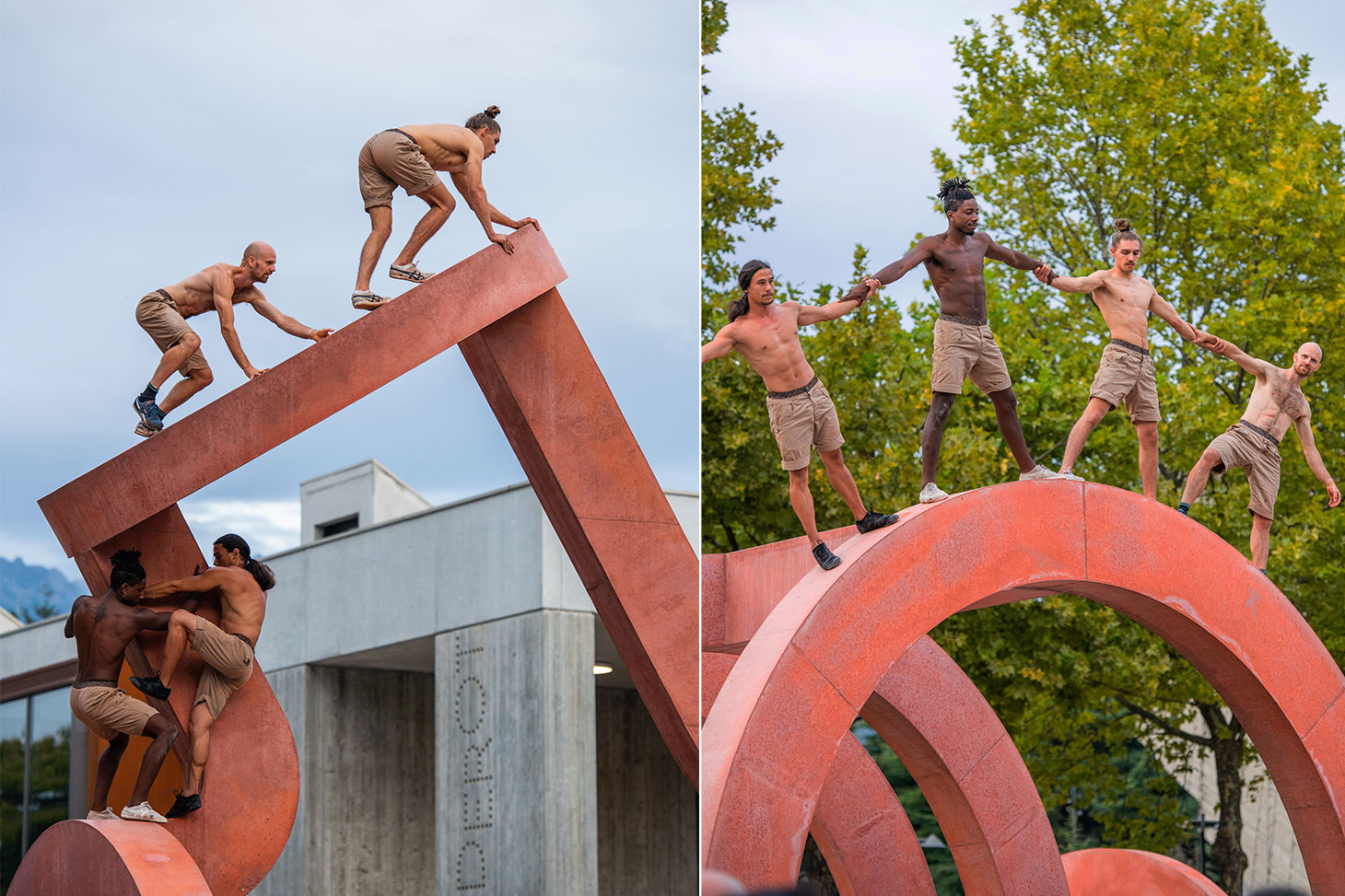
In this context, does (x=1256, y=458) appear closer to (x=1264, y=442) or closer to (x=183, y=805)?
(x=1264, y=442)

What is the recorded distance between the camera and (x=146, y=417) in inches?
274

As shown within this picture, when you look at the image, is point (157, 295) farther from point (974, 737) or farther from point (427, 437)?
point (427, 437)

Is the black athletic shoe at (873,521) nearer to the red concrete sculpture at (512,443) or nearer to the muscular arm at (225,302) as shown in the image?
the red concrete sculpture at (512,443)

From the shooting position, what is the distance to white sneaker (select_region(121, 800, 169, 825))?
21.9 ft

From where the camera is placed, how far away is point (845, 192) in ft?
49.3

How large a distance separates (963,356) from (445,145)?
266 cm

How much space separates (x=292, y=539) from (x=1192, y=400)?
846 centimetres

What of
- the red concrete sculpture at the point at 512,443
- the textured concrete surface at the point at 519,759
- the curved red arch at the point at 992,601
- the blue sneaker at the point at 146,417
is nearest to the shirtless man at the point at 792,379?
the curved red arch at the point at 992,601

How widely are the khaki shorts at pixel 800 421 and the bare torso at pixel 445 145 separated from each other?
1948mm

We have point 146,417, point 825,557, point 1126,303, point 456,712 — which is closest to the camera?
point 825,557

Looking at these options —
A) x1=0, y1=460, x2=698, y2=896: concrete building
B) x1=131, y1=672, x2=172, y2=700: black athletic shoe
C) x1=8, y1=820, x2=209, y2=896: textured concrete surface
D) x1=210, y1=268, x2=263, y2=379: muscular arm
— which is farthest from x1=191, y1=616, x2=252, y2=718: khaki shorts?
x1=0, y1=460, x2=698, y2=896: concrete building

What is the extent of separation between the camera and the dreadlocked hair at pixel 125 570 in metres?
6.68

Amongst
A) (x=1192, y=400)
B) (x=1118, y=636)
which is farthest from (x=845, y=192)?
(x=1118, y=636)

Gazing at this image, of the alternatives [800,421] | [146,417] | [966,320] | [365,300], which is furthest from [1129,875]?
[146,417]
